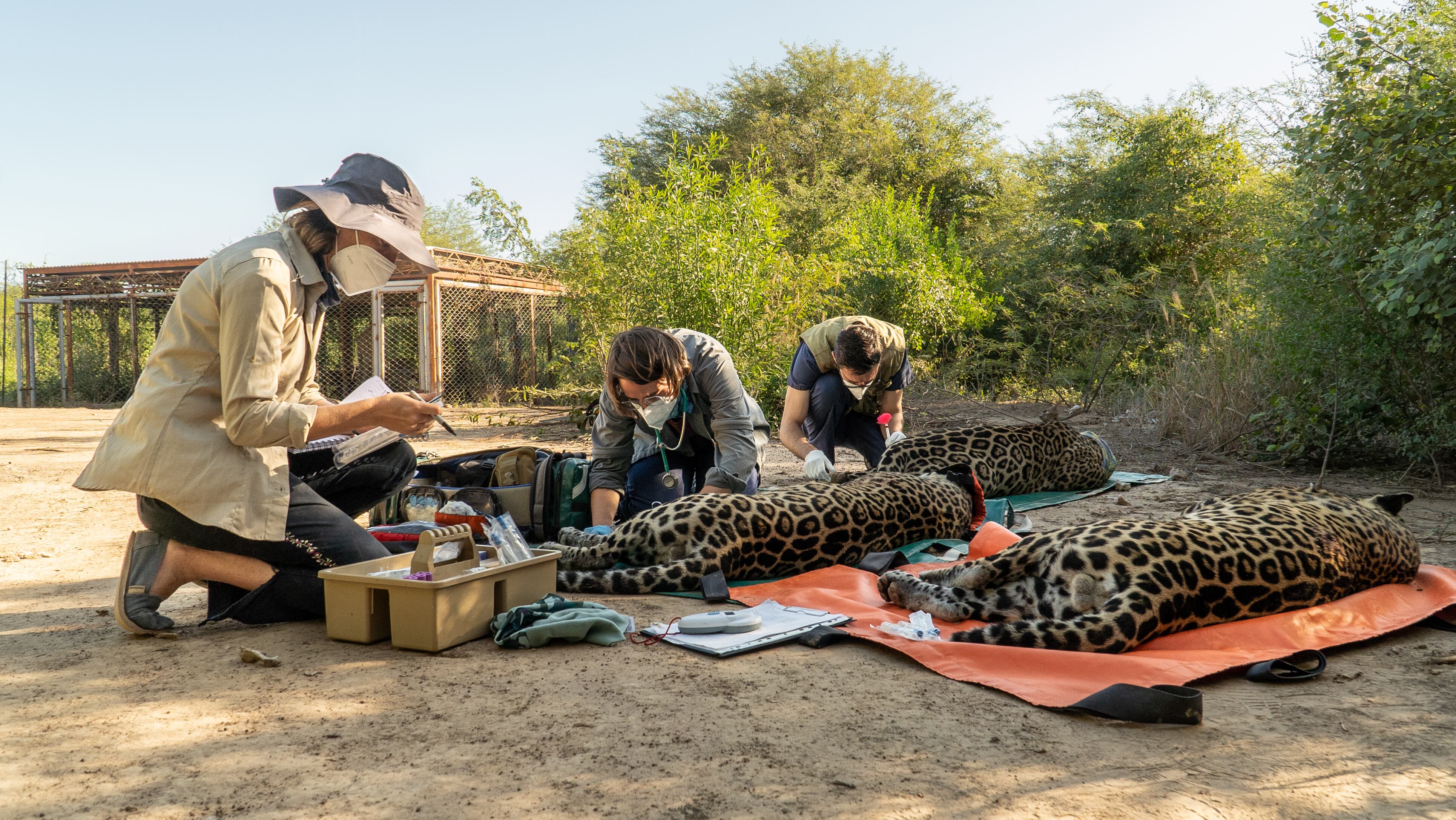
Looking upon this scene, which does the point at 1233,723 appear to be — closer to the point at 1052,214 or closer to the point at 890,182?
the point at 1052,214

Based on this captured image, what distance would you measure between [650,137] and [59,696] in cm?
2443

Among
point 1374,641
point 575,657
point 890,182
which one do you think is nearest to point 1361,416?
point 1374,641

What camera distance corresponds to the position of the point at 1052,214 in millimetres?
18172

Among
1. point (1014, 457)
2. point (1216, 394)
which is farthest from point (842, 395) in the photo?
point (1216, 394)

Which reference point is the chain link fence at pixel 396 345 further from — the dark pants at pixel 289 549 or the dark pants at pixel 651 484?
the dark pants at pixel 289 549

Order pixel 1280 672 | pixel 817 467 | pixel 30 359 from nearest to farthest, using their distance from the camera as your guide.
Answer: pixel 1280 672 → pixel 817 467 → pixel 30 359

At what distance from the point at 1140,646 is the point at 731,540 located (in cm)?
179

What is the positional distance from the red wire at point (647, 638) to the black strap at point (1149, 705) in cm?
150

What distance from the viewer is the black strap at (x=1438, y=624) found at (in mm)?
3584

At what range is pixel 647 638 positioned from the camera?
3447mm

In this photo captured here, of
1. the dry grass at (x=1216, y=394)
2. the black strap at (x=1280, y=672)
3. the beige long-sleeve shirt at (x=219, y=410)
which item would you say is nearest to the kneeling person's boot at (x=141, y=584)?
the beige long-sleeve shirt at (x=219, y=410)

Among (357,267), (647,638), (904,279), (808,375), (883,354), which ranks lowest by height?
(647,638)

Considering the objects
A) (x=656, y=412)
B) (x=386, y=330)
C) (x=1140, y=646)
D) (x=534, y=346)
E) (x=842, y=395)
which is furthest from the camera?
(x=534, y=346)

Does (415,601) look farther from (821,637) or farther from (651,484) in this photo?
(651,484)
